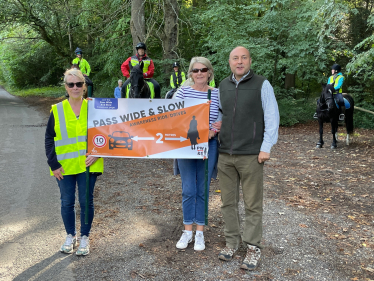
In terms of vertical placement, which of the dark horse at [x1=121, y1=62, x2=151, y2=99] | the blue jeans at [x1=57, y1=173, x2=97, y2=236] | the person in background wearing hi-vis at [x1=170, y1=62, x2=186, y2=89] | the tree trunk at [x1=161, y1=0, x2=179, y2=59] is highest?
the tree trunk at [x1=161, y1=0, x2=179, y2=59]

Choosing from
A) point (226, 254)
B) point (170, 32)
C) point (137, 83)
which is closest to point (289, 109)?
point (170, 32)

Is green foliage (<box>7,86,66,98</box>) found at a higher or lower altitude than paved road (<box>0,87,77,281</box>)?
higher

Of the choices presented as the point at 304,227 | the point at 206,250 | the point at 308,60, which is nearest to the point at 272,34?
the point at 308,60

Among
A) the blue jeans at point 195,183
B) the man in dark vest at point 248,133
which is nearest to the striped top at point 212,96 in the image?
the man in dark vest at point 248,133

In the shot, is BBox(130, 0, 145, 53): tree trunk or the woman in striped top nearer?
the woman in striped top

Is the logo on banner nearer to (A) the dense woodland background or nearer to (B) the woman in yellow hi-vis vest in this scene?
(B) the woman in yellow hi-vis vest

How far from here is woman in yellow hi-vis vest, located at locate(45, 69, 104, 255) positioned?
370 centimetres

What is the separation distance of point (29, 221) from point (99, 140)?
1957 millimetres

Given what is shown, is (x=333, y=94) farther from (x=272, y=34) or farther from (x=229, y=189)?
(x=229, y=189)

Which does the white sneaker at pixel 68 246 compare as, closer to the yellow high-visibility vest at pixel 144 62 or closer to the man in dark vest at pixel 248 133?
the man in dark vest at pixel 248 133

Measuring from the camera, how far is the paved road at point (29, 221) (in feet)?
11.8

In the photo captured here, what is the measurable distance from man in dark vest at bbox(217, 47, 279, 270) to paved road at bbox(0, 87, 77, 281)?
194 cm

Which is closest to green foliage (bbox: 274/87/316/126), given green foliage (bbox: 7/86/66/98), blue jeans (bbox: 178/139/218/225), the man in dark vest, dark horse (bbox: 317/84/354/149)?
dark horse (bbox: 317/84/354/149)

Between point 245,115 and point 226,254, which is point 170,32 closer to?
point 245,115
